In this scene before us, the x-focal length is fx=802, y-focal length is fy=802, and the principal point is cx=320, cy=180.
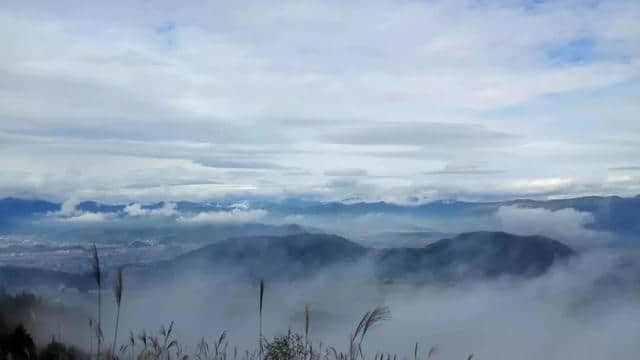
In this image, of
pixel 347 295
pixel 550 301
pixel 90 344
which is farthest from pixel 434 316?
pixel 90 344

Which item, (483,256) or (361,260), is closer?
(361,260)

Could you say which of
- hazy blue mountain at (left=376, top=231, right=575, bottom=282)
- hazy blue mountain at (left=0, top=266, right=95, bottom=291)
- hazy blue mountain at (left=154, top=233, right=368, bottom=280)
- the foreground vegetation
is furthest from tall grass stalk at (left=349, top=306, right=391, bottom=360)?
hazy blue mountain at (left=376, top=231, right=575, bottom=282)

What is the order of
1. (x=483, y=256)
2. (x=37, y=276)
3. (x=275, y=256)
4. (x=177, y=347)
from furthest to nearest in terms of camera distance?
(x=483, y=256) < (x=275, y=256) < (x=37, y=276) < (x=177, y=347)

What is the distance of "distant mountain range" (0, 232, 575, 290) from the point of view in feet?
275

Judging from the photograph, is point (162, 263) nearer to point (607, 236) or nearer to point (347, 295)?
point (347, 295)

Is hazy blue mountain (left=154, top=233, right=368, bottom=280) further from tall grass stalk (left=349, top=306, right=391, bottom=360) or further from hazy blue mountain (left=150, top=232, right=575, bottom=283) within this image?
tall grass stalk (left=349, top=306, right=391, bottom=360)

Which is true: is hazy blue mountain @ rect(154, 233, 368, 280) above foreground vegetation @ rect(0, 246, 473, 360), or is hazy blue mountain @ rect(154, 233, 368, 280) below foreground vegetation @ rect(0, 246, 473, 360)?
below

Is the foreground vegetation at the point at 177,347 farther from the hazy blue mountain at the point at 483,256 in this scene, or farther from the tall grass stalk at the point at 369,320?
the hazy blue mountain at the point at 483,256

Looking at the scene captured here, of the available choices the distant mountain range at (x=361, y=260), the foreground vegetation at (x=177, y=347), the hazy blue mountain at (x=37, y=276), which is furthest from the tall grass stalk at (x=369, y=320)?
the distant mountain range at (x=361, y=260)

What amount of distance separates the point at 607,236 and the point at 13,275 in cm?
11931

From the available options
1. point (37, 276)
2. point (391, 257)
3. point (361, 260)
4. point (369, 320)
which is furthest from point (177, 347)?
point (361, 260)

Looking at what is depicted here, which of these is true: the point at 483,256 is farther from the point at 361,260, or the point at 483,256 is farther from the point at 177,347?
the point at 177,347

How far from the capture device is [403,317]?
292 ft

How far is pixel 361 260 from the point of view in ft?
376
